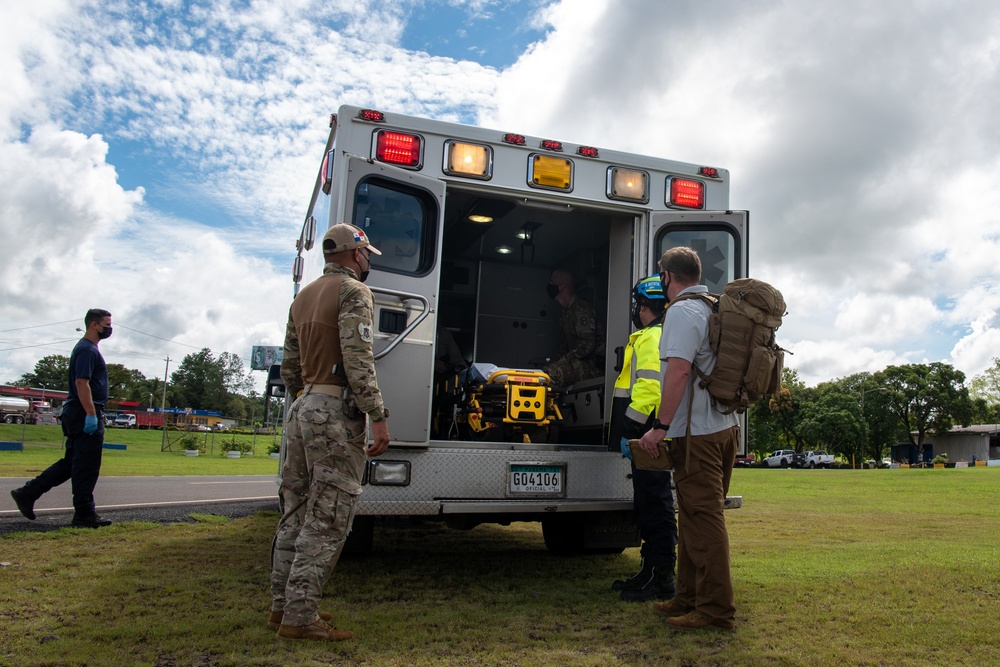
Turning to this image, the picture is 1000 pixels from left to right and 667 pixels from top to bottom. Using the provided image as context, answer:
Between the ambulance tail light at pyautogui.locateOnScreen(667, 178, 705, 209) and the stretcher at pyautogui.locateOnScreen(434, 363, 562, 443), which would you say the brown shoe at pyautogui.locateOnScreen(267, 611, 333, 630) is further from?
the ambulance tail light at pyautogui.locateOnScreen(667, 178, 705, 209)

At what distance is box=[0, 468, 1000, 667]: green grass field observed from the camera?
329 cm

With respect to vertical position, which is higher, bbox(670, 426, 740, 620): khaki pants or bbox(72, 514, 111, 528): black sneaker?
bbox(670, 426, 740, 620): khaki pants

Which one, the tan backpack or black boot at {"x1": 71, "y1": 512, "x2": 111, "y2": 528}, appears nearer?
the tan backpack

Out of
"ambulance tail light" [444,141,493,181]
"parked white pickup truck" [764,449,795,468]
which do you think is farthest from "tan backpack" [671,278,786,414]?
"parked white pickup truck" [764,449,795,468]

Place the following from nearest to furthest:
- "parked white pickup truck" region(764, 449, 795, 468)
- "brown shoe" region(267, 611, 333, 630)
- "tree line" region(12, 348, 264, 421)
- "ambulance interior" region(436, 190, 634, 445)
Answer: "brown shoe" region(267, 611, 333, 630), "ambulance interior" region(436, 190, 634, 445), "parked white pickup truck" region(764, 449, 795, 468), "tree line" region(12, 348, 264, 421)

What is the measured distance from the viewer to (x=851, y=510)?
35.4 feet

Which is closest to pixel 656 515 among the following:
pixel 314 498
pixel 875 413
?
pixel 314 498

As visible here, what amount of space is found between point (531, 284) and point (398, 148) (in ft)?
13.4

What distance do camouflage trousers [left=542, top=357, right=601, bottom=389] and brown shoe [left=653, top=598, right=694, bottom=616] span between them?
2.92 metres

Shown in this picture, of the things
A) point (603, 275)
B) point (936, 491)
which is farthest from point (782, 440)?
point (603, 275)

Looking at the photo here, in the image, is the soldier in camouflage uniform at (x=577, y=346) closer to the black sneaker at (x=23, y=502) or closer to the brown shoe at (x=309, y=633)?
the brown shoe at (x=309, y=633)

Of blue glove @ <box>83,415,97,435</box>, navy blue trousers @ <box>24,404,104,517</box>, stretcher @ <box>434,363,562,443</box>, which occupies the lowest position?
navy blue trousers @ <box>24,404,104,517</box>

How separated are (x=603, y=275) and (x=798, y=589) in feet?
11.7

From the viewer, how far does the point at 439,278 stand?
229 inches
